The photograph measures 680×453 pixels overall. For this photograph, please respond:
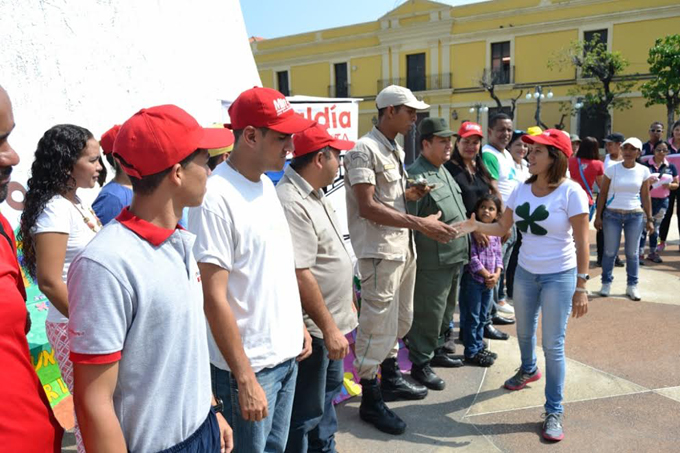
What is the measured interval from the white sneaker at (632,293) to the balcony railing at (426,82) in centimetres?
2904

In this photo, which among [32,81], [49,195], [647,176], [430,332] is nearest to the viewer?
[49,195]

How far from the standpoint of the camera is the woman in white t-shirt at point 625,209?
598cm

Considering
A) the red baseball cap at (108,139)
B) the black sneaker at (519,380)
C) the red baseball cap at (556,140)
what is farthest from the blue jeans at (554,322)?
the red baseball cap at (108,139)

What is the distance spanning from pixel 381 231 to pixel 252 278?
1592 millimetres

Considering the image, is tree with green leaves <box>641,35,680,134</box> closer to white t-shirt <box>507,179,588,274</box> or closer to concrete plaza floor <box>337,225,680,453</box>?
concrete plaza floor <box>337,225,680,453</box>

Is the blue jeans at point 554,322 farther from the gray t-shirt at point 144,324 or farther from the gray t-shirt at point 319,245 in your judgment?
the gray t-shirt at point 144,324

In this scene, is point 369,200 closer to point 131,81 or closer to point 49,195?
point 49,195

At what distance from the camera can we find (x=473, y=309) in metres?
4.31

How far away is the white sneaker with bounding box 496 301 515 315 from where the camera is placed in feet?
18.1

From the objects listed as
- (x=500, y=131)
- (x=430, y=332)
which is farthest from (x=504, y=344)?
(x=500, y=131)

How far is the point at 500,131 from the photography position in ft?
17.0

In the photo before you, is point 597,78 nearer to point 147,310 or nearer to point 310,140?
point 310,140

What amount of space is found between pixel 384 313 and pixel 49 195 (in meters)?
2.15

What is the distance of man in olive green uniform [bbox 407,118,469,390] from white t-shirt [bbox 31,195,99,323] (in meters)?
2.30
